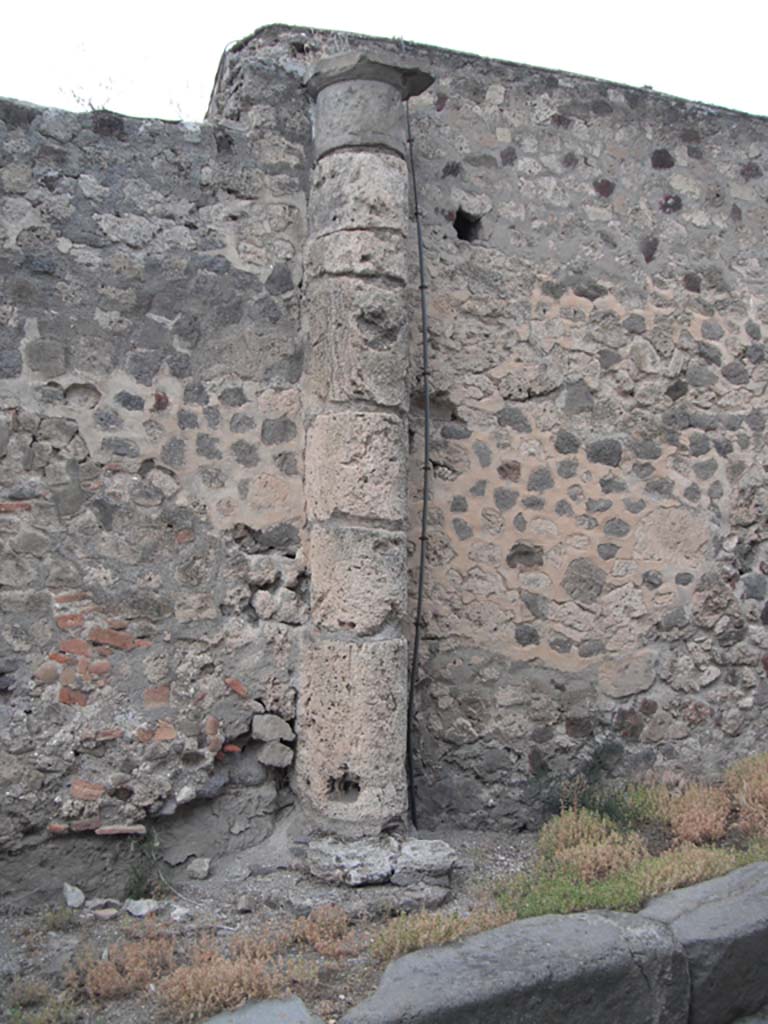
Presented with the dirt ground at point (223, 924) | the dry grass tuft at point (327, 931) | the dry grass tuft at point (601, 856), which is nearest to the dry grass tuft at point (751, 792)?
the dry grass tuft at point (601, 856)

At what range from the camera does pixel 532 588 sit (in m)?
5.73

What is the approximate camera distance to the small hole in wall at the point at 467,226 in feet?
18.9

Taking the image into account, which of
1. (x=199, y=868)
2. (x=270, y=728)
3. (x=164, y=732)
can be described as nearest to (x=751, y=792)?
(x=270, y=728)

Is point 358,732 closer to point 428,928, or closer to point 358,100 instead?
point 428,928

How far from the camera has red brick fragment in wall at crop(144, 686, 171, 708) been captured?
4839mm

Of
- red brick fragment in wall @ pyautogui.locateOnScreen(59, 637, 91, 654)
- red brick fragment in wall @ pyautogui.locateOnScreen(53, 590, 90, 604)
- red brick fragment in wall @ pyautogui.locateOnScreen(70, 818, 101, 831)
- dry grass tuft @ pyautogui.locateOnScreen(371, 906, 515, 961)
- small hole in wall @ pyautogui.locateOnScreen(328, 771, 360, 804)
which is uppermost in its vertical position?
red brick fragment in wall @ pyautogui.locateOnScreen(53, 590, 90, 604)

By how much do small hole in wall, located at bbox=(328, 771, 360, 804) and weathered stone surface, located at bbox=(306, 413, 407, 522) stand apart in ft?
3.73

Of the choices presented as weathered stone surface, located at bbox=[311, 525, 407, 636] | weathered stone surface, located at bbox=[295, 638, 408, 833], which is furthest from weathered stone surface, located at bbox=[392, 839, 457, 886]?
weathered stone surface, located at bbox=[311, 525, 407, 636]

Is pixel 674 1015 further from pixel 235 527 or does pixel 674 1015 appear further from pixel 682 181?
pixel 682 181

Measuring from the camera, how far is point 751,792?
5.57 m

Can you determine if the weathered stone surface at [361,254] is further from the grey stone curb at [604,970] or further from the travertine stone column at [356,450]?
the grey stone curb at [604,970]

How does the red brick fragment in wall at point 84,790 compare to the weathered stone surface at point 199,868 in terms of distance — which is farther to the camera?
the weathered stone surface at point 199,868

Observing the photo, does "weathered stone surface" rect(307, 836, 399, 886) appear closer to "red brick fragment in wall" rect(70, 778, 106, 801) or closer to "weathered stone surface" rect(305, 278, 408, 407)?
"red brick fragment in wall" rect(70, 778, 106, 801)

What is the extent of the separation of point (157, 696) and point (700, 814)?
2602 millimetres
